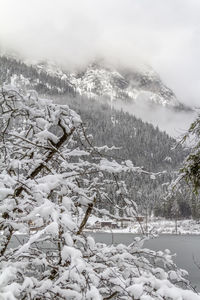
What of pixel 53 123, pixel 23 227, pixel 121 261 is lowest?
pixel 121 261

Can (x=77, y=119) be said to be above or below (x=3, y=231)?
above

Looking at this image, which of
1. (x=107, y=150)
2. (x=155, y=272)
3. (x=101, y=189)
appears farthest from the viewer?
(x=107, y=150)

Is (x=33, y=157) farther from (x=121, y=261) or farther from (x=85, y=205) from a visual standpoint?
(x=121, y=261)

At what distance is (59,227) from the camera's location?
147 cm

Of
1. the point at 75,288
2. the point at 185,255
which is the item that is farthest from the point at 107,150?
the point at 185,255

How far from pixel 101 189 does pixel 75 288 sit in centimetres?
92

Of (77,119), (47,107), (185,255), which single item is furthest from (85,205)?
(185,255)

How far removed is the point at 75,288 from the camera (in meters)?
1.42

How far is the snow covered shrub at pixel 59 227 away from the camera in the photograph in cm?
128

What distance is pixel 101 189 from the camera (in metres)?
2.25

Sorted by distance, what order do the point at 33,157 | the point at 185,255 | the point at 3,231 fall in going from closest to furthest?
1. the point at 3,231
2. the point at 33,157
3. the point at 185,255

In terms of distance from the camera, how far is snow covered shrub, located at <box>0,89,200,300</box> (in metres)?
1.28

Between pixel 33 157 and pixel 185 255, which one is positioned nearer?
pixel 33 157

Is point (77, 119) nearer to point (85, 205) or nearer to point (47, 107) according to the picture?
point (47, 107)
